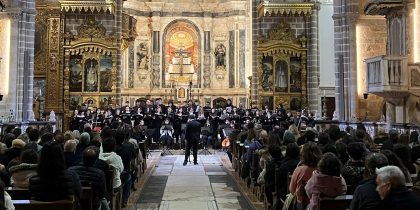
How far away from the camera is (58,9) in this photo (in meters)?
24.7

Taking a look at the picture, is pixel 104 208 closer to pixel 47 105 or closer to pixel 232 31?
pixel 47 105

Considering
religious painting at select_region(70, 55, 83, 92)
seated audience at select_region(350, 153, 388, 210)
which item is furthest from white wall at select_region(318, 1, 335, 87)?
seated audience at select_region(350, 153, 388, 210)

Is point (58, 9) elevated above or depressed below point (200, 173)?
above

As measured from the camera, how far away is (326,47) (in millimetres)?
25875

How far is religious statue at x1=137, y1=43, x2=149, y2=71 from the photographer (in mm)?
33281

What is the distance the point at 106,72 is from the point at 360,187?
21.8 m

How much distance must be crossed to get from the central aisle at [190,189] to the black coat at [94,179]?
8.86 feet

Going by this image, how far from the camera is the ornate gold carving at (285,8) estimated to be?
82.3 ft

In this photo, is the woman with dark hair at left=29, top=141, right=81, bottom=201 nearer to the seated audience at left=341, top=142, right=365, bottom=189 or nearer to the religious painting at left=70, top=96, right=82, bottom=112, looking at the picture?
the seated audience at left=341, top=142, right=365, bottom=189

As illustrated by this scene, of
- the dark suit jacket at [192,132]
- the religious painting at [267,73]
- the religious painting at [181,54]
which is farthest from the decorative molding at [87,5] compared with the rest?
the dark suit jacket at [192,132]

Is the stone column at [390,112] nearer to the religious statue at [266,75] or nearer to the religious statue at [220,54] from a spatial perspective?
the religious statue at [266,75]

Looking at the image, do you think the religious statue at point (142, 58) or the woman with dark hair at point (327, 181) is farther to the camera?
the religious statue at point (142, 58)

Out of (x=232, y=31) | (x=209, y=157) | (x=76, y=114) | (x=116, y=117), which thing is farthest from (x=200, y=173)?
(x=232, y=31)

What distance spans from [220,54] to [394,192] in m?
29.9
